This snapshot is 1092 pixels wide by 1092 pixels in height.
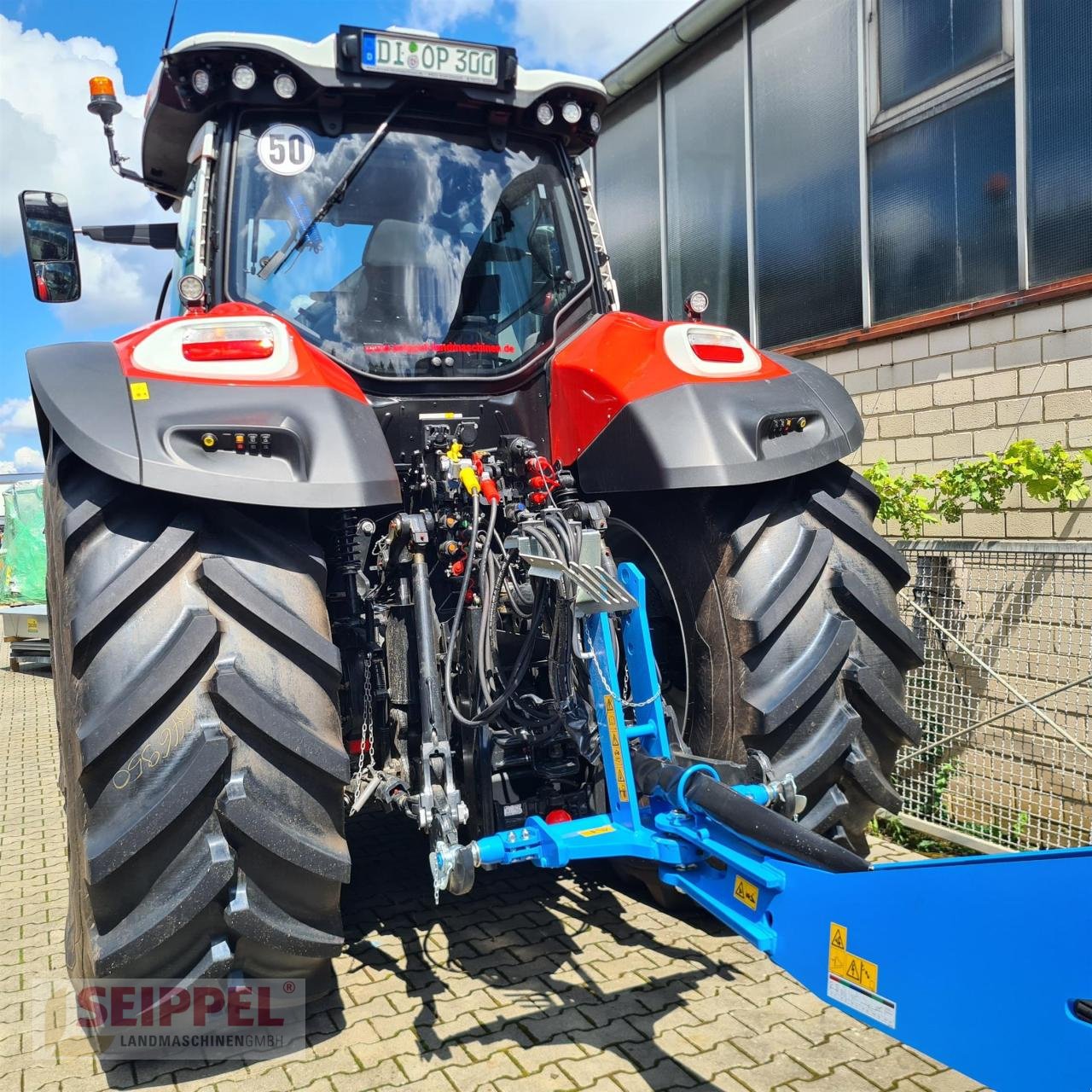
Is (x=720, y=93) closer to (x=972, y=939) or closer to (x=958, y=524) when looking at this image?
(x=958, y=524)

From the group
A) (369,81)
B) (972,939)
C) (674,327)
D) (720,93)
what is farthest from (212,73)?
(720,93)

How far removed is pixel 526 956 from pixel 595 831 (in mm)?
923

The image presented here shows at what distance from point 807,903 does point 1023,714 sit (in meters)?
2.53

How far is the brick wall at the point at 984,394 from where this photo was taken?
459 cm

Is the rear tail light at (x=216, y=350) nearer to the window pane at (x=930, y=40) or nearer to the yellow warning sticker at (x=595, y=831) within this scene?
the yellow warning sticker at (x=595, y=831)

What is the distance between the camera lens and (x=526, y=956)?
297 cm

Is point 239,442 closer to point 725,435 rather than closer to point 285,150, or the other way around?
point 725,435

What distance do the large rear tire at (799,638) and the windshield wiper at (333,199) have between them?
4.62 ft

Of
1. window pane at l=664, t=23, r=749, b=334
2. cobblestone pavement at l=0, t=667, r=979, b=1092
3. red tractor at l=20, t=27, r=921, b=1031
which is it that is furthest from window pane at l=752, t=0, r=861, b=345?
cobblestone pavement at l=0, t=667, r=979, b=1092

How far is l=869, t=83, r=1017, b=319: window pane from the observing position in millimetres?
5047

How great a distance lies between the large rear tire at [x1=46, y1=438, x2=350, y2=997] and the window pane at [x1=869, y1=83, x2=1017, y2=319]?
13.9 feet

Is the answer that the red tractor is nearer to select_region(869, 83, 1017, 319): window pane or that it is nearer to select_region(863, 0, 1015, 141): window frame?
select_region(869, 83, 1017, 319): window pane

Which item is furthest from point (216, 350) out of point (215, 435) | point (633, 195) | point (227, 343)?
point (633, 195)

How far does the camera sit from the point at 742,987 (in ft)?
9.06
